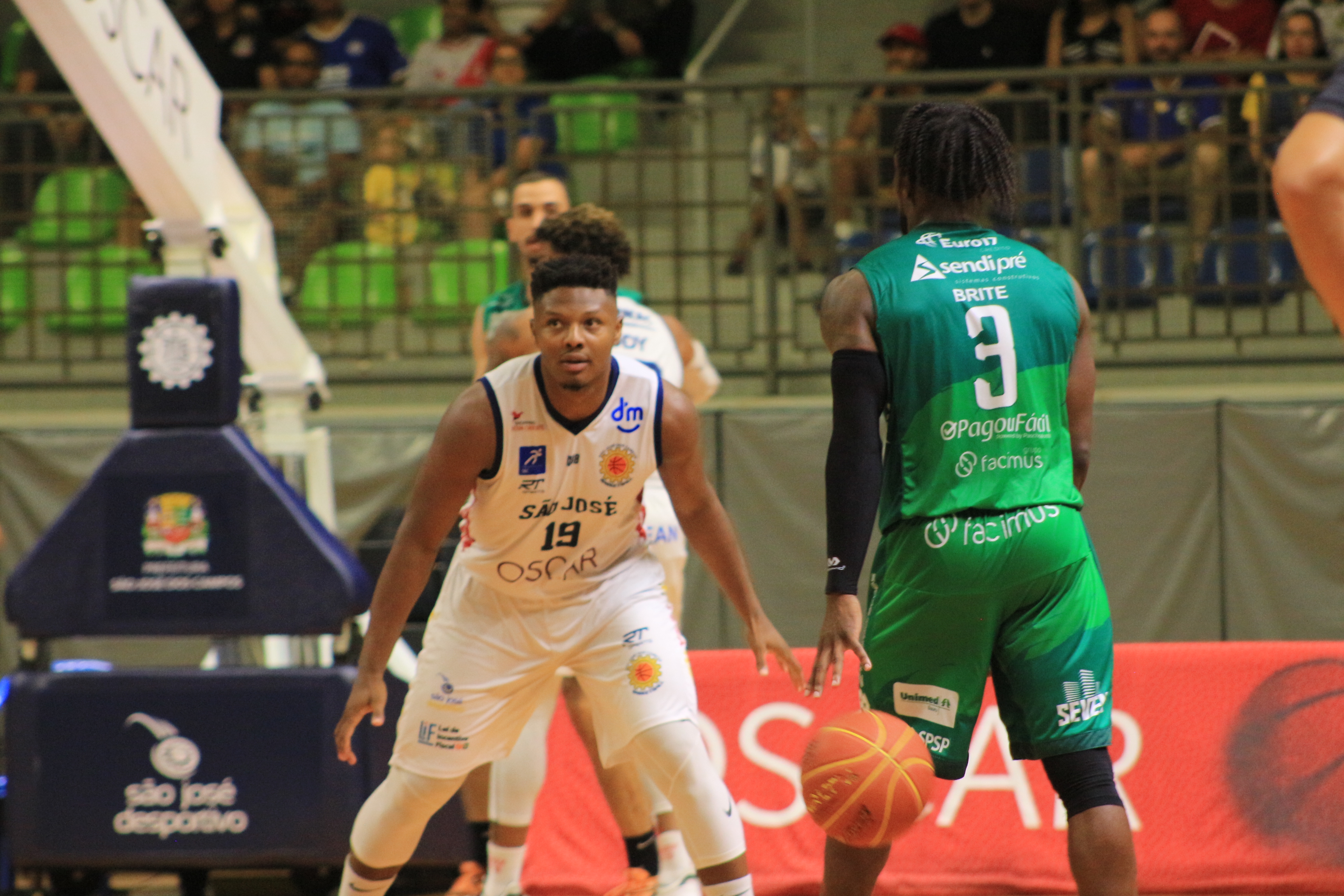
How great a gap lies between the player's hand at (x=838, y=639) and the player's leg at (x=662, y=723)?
814 millimetres

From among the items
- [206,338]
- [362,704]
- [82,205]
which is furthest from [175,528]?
[82,205]

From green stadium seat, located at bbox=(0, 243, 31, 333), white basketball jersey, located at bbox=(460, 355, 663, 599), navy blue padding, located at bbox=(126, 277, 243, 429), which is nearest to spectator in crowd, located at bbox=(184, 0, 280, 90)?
green stadium seat, located at bbox=(0, 243, 31, 333)

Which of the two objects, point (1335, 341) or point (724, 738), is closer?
point (724, 738)

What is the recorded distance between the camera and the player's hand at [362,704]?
13.3 feet

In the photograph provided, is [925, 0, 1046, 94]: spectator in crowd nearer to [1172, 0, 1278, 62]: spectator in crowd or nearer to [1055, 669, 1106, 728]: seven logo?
[1172, 0, 1278, 62]: spectator in crowd

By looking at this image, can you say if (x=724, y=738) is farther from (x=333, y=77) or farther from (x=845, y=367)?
(x=333, y=77)

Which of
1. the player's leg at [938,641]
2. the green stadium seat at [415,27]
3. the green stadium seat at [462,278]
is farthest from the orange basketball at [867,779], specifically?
the green stadium seat at [415,27]

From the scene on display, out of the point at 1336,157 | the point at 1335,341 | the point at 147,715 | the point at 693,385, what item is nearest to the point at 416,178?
the point at 693,385

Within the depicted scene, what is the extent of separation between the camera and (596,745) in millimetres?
5301

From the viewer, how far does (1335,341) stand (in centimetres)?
871

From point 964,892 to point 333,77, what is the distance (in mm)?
7575

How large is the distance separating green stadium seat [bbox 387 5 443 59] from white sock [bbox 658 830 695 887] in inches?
321

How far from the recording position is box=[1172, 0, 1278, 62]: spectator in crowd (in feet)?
31.9

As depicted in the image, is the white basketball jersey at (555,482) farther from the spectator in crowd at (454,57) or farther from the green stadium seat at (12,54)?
the green stadium seat at (12,54)
